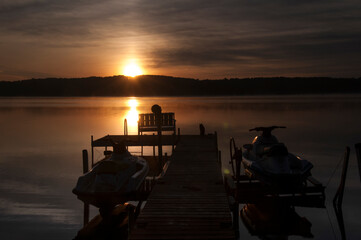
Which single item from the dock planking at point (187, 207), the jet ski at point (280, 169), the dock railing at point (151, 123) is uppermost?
the dock railing at point (151, 123)

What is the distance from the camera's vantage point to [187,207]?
976cm

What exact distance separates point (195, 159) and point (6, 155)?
23.3m

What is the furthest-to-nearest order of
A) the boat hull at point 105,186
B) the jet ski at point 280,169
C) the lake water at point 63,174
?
the lake water at point 63,174 < the jet ski at point 280,169 < the boat hull at point 105,186

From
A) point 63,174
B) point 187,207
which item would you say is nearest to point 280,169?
point 187,207

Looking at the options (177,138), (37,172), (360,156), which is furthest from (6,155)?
(360,156)

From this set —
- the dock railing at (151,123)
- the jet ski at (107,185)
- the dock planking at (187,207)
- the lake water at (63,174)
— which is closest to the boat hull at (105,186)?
the jet ski at (107,185)

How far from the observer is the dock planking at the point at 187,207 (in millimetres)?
8266

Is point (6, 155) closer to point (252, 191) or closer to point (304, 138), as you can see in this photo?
point (252, 191)

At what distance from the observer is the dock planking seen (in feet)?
27.1

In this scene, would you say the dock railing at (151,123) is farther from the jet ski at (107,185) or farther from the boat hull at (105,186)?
the boat hull at (105,186)

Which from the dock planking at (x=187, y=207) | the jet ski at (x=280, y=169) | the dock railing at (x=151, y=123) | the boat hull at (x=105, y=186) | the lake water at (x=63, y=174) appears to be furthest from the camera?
the dock railing at (x=151, y=123)

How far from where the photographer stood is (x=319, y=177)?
24.0m

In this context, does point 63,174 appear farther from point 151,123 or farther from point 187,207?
point 187,207

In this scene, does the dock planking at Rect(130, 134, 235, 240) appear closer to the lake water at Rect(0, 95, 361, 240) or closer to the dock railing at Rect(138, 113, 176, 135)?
the lake water at Rect(0, 95, 361, 240)
